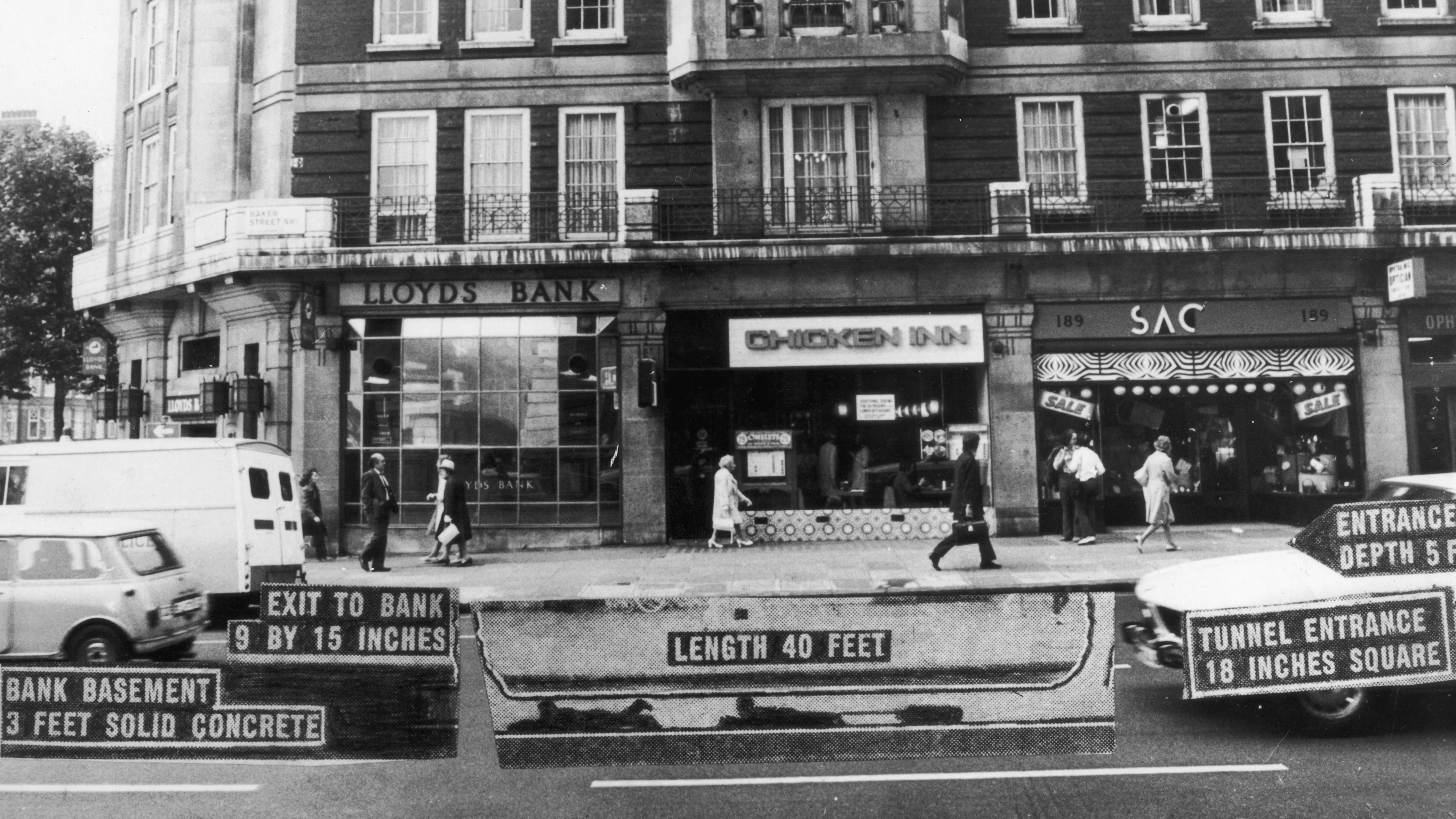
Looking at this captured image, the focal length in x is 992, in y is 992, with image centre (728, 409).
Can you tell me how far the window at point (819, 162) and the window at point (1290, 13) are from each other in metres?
7.90

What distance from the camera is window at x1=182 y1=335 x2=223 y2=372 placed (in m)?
22.0

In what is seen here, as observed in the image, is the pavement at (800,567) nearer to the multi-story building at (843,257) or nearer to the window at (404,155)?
the multi-story building at (843,257)

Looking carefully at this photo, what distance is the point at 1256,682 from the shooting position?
200 inches

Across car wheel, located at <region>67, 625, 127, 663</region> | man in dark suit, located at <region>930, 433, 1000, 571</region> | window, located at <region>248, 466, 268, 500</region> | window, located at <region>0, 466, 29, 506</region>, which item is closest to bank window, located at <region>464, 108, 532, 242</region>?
window, located at <region>248, 466, 268, 500</region>

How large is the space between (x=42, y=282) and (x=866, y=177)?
87.1ft

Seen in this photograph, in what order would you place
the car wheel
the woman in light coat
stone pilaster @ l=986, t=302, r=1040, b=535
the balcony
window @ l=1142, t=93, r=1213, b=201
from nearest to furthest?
the car wheel < the woman in light coat < the balcony < stone pilaster @ l=986, t=302, r=1040, b=535 < window @ l=1142, t=93, r=1213, b=201

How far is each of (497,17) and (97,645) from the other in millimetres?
15100

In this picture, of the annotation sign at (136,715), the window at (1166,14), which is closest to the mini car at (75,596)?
the annotation sign at (136,715)

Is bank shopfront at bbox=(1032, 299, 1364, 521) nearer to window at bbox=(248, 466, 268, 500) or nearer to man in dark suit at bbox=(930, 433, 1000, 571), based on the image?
man in dark suit at bbox=(930, 433, 1000, 571)

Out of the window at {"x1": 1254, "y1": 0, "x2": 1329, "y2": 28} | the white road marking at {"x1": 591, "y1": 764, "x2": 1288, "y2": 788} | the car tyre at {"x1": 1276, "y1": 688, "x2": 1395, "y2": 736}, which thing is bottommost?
the white road marking at {"x1": 591, "y1": 764, "x2": 1288, "y2": 788}

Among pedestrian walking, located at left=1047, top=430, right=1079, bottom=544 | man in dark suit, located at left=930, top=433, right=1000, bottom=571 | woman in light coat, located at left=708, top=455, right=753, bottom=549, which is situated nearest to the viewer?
man in dark suit, located at left=930, top=433, right=1000, bottom=571

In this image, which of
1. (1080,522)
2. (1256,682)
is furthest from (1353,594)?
(1080,522)

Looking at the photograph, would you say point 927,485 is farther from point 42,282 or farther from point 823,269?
point 42,282

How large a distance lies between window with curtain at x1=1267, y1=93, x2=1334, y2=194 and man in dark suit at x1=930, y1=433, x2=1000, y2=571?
31.3ft
